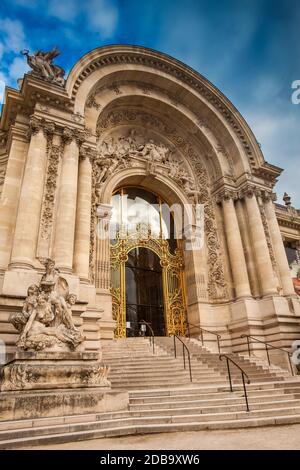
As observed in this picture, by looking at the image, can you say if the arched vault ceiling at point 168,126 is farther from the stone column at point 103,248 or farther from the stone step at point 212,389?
the stone step at point 212,389

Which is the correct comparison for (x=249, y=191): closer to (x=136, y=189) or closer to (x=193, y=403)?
(x=136, y=189)

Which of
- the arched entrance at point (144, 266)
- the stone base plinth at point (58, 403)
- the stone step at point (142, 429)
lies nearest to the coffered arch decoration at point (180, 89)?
the arched entrance at point (144, 266)

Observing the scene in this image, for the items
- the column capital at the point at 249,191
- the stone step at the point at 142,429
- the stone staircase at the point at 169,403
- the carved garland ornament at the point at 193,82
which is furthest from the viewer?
the column capital at the point at 249,191

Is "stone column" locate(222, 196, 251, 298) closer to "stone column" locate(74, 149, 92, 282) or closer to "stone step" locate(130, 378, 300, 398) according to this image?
"stone step" locate(130, 378, 300, 398)

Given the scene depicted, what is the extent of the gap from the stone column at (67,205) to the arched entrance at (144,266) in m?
3.42

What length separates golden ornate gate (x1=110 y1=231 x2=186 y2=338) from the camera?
12055 millimetres

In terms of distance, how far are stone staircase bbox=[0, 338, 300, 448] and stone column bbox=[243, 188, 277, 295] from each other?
12.4ft

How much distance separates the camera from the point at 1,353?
707 centimetres

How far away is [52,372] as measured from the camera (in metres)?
5.41

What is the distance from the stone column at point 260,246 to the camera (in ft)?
41.2

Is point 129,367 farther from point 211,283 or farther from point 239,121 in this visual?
point 239,121

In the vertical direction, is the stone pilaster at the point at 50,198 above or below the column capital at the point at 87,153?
below
